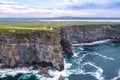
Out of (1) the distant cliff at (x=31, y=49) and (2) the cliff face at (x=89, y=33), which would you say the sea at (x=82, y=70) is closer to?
(1) the distant cliff at (x=31, y=49)

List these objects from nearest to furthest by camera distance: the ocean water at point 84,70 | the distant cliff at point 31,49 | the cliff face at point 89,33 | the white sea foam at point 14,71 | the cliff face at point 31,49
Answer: the ocean water at point 84,70, the white sea foam at point 14,71, the cliff face at point 31,49, the distant cliff at point 31,49, the cliff face at point 89,33

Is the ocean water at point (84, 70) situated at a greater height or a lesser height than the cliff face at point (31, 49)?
lesser

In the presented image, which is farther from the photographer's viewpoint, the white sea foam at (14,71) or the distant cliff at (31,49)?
the distant cliff at (31,49)

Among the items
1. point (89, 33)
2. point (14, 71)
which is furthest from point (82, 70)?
point (89, 33)

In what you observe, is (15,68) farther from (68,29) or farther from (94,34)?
(94,34)

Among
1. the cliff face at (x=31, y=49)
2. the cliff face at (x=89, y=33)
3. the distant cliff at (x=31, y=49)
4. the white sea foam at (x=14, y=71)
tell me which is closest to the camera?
the white sea foam at (x=14, y=71)

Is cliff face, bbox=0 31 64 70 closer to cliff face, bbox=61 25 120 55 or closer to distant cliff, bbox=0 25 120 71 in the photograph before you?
distant cliff, bbox=0 25 120 71

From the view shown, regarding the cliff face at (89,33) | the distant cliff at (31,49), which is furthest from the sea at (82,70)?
A: the cliff face at (89,33)
